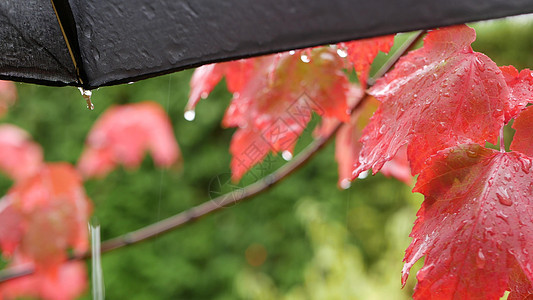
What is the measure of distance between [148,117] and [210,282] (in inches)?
50.4

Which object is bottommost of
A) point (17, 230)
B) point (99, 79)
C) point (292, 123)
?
point (17, 230)

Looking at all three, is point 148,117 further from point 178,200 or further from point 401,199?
point 401,199

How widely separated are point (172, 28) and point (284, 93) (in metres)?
0.41

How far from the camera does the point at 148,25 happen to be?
347 millimetres

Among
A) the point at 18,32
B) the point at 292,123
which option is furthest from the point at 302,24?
the point at 292,123

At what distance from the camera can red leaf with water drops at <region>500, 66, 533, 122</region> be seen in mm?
461

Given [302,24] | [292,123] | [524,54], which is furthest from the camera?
[524,54]

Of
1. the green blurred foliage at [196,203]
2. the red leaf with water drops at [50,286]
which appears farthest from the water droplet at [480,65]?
the green blurred foliage at [196,203]

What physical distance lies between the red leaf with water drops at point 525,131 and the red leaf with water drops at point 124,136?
2025mm

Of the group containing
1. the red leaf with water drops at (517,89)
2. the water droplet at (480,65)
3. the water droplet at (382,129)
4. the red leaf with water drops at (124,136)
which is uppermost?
the water droplet at (480,65)

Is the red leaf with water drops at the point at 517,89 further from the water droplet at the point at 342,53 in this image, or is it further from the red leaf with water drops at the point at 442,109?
the water droplet at the point at 342,53

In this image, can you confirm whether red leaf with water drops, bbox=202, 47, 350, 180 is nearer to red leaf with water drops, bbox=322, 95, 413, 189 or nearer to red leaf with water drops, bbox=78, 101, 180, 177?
red leaf with water drops, bbox=322, 95, 413, 189

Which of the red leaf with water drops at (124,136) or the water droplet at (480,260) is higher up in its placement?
the water droplet at (480,260)

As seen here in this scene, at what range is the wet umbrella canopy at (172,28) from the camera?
0.28 meters
